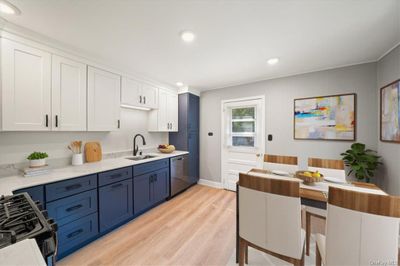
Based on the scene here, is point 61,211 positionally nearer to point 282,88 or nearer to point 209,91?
point 209,91

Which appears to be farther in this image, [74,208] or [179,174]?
[179,174]

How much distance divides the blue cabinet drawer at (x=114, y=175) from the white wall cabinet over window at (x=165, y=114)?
48.6 inches

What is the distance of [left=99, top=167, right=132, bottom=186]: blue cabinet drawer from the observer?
1.99m

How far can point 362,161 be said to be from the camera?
2.25 meters

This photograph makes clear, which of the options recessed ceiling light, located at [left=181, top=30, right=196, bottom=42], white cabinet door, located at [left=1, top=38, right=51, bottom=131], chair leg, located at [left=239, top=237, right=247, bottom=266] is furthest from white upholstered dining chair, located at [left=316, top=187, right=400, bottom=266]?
white cabinet door, located at [left=1, top=38, right=51, bottom=131]

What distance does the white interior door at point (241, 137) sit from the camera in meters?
3.31

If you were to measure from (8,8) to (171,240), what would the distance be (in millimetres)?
2839

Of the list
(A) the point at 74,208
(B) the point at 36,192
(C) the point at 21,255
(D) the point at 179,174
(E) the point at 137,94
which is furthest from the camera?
(D) the point at 179,174

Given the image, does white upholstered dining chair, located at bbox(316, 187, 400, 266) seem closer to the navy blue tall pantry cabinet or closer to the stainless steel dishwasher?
the stainless steel dishwasher

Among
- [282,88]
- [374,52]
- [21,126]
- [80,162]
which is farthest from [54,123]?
[374,52]

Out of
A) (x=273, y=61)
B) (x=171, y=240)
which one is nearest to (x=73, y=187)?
(x=171, y=240)

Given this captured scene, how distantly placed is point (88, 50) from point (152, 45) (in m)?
0.88

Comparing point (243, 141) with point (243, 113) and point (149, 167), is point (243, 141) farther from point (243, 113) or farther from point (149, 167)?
point (149, 167)

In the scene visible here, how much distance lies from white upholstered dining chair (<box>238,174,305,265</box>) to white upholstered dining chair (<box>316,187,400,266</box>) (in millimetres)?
193
